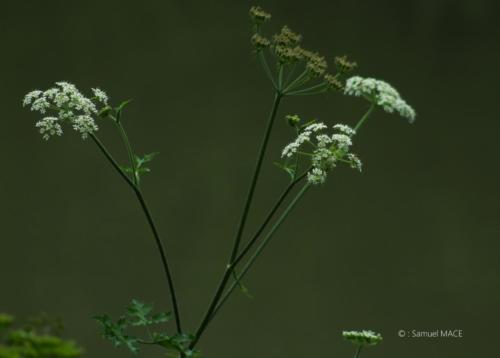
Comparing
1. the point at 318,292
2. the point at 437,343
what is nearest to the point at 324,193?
the point at 318,292

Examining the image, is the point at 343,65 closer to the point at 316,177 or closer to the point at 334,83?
the point at 334,83

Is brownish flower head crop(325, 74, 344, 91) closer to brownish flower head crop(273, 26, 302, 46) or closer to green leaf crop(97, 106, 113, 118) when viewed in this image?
brownish flower head crop(273, 26, 302, 46)

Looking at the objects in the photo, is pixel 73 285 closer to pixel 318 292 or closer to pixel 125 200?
pixel 125 200

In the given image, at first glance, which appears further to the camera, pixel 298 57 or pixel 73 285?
pixel 73 285

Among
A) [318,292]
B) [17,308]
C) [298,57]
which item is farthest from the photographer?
[318,292]

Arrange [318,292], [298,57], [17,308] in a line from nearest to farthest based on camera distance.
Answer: [298,57], [17,308], [318,292]

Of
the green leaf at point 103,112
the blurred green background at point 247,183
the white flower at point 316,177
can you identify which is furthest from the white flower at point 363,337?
the blurred green background at point 247,183

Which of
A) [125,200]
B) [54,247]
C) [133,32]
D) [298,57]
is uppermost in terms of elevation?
[133,32]

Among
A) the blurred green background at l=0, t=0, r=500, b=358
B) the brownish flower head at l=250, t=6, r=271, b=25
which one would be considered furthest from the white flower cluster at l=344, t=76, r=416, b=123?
the blurred green background at l=0, t=0, r=500, b=358
